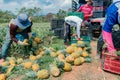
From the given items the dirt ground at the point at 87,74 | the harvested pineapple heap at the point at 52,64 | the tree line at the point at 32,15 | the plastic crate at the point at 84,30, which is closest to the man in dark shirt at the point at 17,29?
the harvested pineapple heap at the point at 52,64

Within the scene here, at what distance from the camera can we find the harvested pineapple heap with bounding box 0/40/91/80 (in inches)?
222

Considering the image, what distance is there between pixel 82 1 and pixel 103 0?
6.78ft

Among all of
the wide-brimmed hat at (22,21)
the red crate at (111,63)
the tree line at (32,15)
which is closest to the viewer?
the red crate at (111,63)

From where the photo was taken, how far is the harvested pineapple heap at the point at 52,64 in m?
5.63

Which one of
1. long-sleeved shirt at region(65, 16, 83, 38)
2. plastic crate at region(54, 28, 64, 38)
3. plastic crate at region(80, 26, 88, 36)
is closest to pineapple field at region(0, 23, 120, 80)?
long-sleeved shirt at region(65, 16, 83, 38)

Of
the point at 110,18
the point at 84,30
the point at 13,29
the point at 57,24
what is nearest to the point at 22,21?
the point at 13,29

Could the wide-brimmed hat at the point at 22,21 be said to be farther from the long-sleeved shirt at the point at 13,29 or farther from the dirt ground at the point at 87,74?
the dirt ground at the point at 87,74

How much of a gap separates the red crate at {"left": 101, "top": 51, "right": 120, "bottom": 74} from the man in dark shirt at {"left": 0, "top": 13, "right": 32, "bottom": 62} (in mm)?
2322

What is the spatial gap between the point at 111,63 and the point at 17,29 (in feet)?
8.96

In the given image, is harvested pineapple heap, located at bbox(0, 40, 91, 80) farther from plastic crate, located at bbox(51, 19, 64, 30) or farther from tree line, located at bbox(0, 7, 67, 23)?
tree line, located at bbox(0, 7, 67, 23)

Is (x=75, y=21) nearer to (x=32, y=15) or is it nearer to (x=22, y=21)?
(x=22, y=21)

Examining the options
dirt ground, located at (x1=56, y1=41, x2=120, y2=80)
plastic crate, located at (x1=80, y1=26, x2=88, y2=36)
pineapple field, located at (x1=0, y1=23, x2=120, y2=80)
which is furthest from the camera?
plastic crate, located at (x1=80, y1=26, x2=88, y2=36)

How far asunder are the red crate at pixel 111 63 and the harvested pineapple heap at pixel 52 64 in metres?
0.58

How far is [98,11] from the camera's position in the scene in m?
12.2
